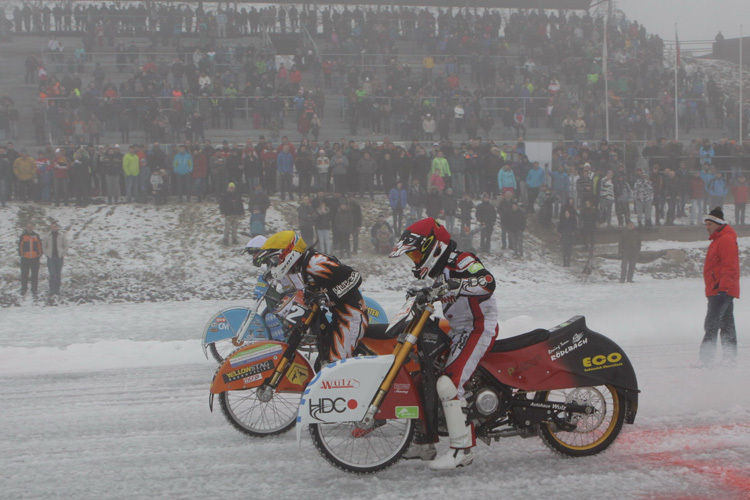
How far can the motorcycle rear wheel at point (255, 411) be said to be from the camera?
270 inches

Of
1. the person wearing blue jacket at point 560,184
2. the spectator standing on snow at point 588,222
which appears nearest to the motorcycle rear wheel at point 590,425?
the spectator standing on snow at point 588,222

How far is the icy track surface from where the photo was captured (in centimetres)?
559

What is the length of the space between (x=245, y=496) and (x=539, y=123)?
921 inches

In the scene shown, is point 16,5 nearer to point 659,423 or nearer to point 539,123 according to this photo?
point 539,123

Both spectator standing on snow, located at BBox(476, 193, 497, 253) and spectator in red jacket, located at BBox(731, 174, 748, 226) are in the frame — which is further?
spectator in red jacket, located at BBox(731, 174, 748, 226)

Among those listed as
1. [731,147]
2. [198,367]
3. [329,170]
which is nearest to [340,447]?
[198,367]

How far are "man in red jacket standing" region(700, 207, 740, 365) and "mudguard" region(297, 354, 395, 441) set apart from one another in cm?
537

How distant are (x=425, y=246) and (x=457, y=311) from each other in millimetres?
649

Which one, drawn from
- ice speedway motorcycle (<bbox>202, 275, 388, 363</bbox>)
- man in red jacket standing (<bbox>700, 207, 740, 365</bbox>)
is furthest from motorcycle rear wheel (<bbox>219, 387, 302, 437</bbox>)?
man in red jacket standing (<bbox>700, 207, 740, 365</bbox>)

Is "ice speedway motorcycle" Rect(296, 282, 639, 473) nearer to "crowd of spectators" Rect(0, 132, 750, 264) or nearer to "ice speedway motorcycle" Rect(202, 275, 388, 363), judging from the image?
"ice speedway motorcycle" Rect(202, 275, 388, 363)

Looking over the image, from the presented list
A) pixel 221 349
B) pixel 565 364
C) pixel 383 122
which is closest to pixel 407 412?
pixel 565 364

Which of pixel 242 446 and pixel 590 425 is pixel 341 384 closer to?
pixel 242 446

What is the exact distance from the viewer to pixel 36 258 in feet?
61.3

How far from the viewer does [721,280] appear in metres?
9.19
